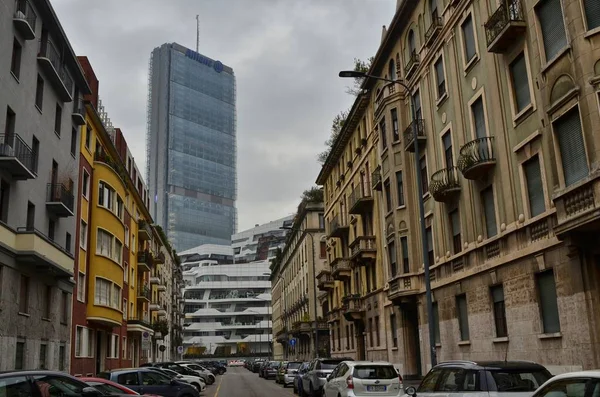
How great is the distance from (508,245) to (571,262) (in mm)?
3706

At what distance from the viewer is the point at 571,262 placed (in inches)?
608

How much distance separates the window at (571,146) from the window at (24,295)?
20621 millimetres

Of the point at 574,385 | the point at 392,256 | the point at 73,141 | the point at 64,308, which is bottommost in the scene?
the point at 574,385

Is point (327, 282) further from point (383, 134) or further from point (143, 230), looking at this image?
point (383, 134)

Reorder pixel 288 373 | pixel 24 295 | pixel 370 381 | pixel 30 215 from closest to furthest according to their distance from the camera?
pixel 370 381 < pixel 24 295 < pixel 30 215 < pixel 288 373

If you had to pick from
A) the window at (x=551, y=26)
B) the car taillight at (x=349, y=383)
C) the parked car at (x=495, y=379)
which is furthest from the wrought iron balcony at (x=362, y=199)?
the parked car at (x=495, y=379)

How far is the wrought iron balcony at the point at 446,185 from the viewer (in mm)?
23006

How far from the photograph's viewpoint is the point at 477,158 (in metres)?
20.7

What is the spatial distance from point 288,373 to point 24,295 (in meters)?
17.6

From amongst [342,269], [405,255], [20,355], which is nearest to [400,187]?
[405,255]

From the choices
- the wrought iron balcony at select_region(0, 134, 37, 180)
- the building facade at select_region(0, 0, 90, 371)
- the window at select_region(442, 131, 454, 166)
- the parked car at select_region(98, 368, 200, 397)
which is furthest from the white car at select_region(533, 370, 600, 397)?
the wrought iron balcony at select_region(0, 134, 37, 180)

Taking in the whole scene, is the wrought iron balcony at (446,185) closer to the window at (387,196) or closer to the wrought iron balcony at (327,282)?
the window at (387,196)

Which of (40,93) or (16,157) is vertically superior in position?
(40,93)

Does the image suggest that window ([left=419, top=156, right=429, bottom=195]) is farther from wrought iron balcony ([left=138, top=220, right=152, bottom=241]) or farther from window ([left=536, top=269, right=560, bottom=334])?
wrought iron balcony ([left=138, top=220, right=152, bottom=241])
